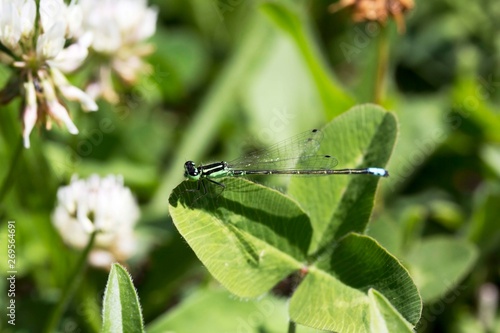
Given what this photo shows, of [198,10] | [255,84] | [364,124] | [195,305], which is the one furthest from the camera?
[198,10]

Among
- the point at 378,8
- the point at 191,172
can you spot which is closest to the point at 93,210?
the point at 191,172

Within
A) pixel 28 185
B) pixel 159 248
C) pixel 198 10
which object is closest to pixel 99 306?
pixel 159 248

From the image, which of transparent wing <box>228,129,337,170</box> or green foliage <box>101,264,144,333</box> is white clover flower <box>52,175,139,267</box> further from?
green foliage <box>101,264,144,333</box>

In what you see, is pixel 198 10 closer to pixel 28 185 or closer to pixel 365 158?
pixel 28 185

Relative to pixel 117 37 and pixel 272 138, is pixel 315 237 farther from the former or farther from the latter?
pixel 272 138

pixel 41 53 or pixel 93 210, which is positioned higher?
pixel 41 53
